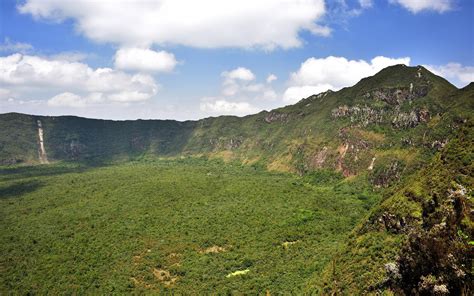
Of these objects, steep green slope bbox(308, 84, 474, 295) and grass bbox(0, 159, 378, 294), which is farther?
grass bbox(0, 159, 378, 294)

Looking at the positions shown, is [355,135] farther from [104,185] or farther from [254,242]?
[104,185]

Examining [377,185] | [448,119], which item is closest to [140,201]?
[377,185]

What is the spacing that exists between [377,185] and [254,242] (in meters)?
78.0

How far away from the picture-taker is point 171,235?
4341 inches

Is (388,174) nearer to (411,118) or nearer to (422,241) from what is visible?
(411,118)

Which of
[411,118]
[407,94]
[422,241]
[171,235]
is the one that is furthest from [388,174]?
[422,241]

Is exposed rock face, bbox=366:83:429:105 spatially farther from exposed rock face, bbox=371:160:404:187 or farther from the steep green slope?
the steep green slope

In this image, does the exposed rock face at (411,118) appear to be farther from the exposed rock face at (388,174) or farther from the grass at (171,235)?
the grass at (171,235)

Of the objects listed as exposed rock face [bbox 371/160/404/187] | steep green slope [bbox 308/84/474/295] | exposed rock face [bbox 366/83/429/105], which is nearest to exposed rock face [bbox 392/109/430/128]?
exposed rock face [bbox 366/83/429/105]

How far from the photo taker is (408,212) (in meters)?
64.2

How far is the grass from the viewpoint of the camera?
85.6 m

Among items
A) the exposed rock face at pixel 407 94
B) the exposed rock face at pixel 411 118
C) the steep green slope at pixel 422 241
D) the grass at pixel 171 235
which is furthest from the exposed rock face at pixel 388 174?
the steep green slope at pixel 422 241

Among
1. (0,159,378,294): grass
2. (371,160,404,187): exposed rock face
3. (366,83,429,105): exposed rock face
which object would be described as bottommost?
(0,159,378,294): grass

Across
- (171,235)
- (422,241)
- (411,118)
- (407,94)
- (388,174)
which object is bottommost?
(171,235)
